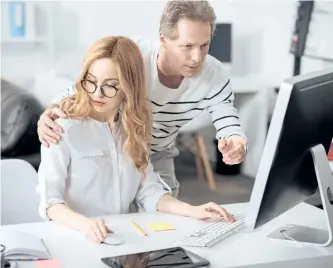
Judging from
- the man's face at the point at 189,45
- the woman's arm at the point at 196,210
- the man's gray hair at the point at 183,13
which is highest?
the man's gray hair at the point at 183,13

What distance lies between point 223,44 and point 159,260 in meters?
A: 3.28

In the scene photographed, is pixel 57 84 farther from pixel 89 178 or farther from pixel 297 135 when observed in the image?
pixel 297 135

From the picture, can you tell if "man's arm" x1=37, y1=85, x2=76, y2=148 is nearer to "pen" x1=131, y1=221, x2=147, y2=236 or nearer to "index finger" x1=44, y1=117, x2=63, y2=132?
"index finger" x1=44, y1=117, x2=63, y2=132

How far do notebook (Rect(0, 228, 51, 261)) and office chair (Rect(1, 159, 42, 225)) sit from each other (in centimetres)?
55

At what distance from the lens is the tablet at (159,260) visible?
1.54 m

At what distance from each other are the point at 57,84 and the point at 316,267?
2784 mm

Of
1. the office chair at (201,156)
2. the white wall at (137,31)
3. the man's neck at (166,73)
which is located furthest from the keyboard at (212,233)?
the white wall at (137,31)

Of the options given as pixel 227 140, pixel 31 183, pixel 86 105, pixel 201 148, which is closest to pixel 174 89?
pixel 227 140

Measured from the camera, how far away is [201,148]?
462cm

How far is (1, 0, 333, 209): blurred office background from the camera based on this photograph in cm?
429

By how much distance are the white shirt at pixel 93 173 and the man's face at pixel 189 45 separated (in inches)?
12.0

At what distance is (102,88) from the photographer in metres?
1.90

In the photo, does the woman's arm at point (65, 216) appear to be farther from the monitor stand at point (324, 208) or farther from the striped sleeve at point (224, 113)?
the striped sleeve at point (224, 113)

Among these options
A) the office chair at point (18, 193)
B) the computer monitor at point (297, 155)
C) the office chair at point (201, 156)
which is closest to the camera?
the computer monitor at point (297, 155)
